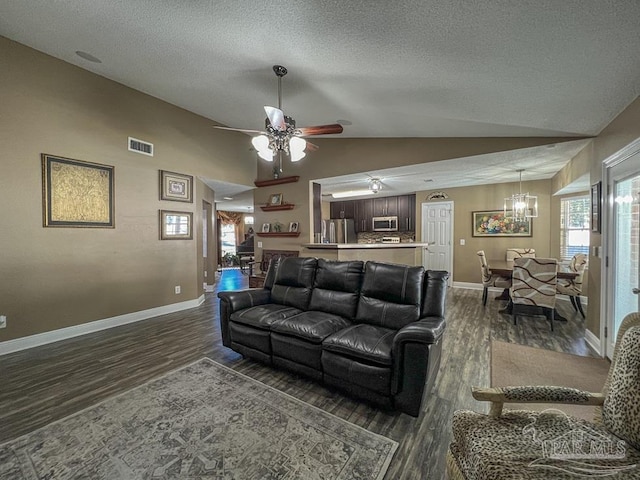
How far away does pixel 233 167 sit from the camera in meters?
5.45

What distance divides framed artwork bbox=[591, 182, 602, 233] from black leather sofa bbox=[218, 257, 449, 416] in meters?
2.13

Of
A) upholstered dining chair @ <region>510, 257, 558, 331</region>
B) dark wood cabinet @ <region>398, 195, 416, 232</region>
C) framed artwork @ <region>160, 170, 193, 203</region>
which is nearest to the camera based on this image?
upholstered dining chair @ <region>510, 257, 558, 331</region>

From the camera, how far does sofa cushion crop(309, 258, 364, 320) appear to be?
9.02ft

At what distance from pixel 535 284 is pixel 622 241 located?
4.44ft

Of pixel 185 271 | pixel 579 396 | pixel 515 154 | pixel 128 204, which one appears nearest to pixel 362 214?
pixel 515 154

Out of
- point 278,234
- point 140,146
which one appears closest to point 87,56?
point 140,146

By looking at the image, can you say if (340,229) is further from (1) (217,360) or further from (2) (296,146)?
(1) (217,360)

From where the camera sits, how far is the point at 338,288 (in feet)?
9.45

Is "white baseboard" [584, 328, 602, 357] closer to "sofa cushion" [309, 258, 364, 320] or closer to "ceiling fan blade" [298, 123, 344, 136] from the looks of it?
"sofa cushion" [309, 258, 364, 320]

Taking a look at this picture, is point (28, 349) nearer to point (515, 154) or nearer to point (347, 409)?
point (347, 409)

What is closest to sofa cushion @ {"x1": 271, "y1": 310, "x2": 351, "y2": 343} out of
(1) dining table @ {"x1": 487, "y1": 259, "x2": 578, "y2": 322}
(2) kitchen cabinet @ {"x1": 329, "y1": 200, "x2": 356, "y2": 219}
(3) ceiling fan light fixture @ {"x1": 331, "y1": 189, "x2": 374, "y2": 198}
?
(1) dining table @ {"x1": 487, "y1": 259, "x2": 578, "y2": 322}

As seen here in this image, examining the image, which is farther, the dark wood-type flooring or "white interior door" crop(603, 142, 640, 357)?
"white interior door" crop(603, 142, 640, 357)

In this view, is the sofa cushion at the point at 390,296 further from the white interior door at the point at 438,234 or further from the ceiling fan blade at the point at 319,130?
the white interior door at the point at 438,234

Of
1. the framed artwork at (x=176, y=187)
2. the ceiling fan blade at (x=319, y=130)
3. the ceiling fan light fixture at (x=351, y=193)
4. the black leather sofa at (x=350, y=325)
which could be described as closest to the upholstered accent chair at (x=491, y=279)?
the black leather sofa at (x=350, y=325)
